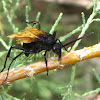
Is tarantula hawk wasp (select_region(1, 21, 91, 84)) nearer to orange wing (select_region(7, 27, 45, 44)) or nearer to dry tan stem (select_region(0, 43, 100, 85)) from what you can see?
orange wing (select_region(7, 27, 45, 44))

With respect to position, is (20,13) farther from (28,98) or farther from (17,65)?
(17,65)

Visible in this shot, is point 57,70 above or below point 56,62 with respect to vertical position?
above

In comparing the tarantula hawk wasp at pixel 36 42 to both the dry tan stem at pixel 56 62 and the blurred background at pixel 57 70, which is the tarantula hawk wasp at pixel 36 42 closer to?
the blurred background at pixel 57 70

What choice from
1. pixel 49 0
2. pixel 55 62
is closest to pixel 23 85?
pixel 55 62

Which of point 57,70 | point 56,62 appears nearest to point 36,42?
point 56,62

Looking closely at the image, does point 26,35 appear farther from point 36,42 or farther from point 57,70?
point 57,70

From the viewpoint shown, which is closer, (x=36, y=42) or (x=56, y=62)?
(x=56, y=62)

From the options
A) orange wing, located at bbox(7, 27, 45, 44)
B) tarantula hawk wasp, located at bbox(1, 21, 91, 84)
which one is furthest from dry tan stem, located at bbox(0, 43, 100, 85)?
orange wing, located at bbox(7, 27, 45, 44)

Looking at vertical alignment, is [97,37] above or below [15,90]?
above

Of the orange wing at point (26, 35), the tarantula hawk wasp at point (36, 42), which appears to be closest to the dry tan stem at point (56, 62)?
the tarantula hawk wasp at point (36, 42)
